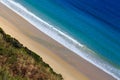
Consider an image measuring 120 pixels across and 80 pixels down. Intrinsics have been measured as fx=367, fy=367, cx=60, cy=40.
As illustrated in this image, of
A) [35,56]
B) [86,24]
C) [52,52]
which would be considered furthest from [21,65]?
[86,24]

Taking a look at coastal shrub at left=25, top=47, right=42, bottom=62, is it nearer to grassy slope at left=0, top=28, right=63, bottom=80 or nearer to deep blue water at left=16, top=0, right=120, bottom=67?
grassy slope at left=0, top=28, right=63, bottom=80

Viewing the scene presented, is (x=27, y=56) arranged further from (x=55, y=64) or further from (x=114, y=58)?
(x=114, y=58)

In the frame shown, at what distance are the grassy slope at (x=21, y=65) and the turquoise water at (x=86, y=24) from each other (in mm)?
5378

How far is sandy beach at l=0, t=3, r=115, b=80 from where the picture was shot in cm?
2473

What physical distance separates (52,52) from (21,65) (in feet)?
16.8

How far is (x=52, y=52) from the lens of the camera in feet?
87.8

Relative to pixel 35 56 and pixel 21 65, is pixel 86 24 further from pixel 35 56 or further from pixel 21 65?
pixel 21 65

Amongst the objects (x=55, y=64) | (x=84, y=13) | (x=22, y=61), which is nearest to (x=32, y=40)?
(x=55, y=64)

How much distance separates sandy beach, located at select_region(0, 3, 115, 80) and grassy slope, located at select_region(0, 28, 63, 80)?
1572 millimetres

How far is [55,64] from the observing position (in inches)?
987

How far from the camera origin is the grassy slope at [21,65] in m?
21.1

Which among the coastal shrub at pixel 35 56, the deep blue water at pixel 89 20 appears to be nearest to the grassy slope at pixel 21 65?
the coastal shrub at pixel 35 56

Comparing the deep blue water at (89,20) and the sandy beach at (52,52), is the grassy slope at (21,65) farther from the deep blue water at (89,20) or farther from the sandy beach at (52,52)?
the deep blue water at (89,20)

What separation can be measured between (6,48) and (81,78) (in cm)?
534
